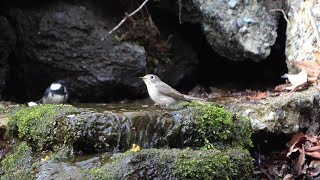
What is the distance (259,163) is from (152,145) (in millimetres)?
1551

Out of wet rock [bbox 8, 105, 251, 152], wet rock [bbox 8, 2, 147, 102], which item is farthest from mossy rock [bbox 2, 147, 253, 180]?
wet rock [bbox 8, 2, 147, 102]


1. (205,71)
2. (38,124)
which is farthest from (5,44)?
(38,124)

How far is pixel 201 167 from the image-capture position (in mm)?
4926

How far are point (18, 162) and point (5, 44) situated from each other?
3.42 m

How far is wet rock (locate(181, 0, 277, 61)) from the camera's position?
808 centimetres

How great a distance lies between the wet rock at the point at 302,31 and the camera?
766 cm

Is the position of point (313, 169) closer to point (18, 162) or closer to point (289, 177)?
point (289, 177)

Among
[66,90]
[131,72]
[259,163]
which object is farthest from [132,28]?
[259,163]

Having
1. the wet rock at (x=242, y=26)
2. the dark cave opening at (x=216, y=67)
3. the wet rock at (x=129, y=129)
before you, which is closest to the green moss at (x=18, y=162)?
the wet rock at (x=129, y=129)

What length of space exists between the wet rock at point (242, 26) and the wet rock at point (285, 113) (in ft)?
5.06

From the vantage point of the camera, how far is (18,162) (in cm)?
565

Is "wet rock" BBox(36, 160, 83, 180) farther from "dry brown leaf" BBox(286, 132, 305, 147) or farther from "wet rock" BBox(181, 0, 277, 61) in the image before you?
"wet rock" BBox(181, 0, 277, 61)

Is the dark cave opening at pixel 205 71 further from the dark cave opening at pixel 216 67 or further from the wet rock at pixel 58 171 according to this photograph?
the wet rock at pixel 58 171

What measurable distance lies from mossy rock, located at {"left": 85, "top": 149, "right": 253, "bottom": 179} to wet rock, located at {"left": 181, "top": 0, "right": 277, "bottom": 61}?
3.28 meters
